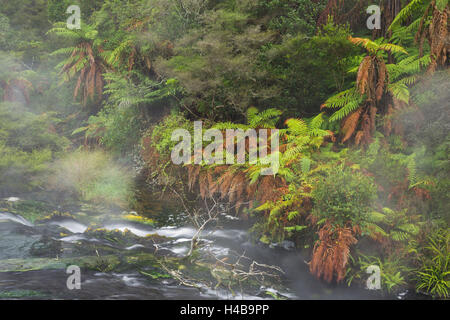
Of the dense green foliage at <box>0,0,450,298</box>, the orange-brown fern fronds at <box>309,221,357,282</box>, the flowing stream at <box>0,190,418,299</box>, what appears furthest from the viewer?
the dense green foliage at <box>0,0,450,298</box>

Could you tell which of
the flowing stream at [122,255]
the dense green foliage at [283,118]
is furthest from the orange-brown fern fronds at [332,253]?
the flowing stream at [122,255]

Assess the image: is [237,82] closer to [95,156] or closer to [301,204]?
[301,204]

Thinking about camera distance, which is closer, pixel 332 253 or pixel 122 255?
pixel 332 253

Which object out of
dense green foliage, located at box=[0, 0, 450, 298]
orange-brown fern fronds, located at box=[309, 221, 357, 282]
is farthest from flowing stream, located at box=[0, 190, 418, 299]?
dense green foliage, located at box=[0, 0, 450, 298]

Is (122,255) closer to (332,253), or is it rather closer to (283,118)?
(332,253)

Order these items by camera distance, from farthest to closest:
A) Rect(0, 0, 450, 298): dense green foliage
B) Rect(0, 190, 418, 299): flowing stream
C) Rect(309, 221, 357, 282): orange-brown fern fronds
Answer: Rect(0, 0, 450, 298): dense green foliage < Rect(309, 221, 357, 282): orange-brown fern fronds < Rect(0, 190, 418, 299): flowing stream

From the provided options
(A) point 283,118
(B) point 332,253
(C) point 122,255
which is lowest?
(C) point 122,255

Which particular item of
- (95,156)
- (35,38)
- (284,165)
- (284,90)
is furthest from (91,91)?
(284,165)

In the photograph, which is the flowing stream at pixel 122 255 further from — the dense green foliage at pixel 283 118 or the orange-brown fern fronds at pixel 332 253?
the dense green foliage at pixel 283 118

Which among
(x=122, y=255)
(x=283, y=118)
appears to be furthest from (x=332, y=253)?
(x=283, y=118)

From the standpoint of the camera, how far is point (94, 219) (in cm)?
672

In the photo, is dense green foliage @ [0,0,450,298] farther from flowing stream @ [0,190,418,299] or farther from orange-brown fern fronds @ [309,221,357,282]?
flowing stream @ [0,190,418,299]

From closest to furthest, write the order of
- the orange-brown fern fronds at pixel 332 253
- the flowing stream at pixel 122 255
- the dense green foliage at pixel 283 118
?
the flowing stream at pixel 122 255 < the orange-brown fern fronds at pixel 332 253 < the dense green foliage at pixel 283 118

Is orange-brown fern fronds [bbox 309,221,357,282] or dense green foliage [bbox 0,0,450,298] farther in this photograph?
dense green foliage [bbox 0,0,450,298]
